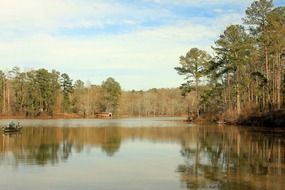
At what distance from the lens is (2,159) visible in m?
23.5

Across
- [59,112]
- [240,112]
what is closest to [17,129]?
[240,112]

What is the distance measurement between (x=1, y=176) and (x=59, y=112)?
10830 centimetres

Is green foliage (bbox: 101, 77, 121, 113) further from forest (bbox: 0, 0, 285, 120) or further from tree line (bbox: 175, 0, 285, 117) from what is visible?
tree line (bbox: 175, 0, 285, 117)

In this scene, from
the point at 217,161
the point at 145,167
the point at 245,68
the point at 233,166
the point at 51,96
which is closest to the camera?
the point at 233,166

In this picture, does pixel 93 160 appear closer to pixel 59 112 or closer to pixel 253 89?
pixel 253 89

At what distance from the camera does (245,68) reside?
234 ft

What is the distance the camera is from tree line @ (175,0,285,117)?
184 ft

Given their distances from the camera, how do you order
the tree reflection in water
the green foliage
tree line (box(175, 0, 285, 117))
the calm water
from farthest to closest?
1. the green foliage
2. tree line (box(175, 0, 285, 117))
3. the calm water
4. the tree reflection in water

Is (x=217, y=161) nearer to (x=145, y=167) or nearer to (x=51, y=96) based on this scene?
(x=145, y=167)

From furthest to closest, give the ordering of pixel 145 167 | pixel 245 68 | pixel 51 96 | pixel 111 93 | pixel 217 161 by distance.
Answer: pixel 111 93, pixel 51 96, pixel 245 68, pixel 217 161, pixel 145 167

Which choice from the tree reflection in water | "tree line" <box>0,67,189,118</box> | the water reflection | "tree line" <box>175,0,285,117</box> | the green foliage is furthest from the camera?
the green foliage

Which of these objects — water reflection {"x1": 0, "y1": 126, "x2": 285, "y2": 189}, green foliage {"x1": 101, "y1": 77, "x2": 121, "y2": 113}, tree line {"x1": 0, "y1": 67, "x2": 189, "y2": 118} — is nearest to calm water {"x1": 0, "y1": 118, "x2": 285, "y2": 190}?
water reflection {"x1": 0, "y1": 126, "x2": 285, "y2": 189}

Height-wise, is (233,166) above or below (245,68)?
below

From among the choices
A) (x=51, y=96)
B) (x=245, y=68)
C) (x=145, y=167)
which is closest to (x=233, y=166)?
(x=145, y=167)
